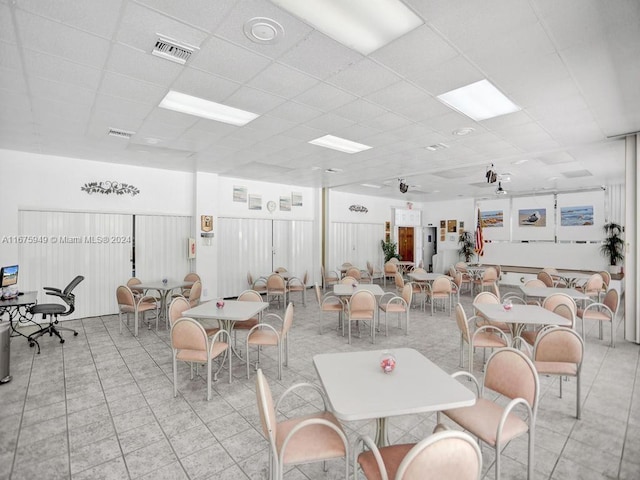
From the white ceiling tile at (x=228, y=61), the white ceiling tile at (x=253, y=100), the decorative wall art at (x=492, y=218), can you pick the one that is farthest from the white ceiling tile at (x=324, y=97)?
the decorative wall art at (x=492, y=218)

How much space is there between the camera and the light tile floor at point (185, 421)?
2.28 metres

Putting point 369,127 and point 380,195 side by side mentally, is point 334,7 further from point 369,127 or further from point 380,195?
point 380,195

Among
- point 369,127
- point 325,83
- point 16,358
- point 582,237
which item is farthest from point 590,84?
point 582,237

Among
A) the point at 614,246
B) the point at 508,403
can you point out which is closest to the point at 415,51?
the point at 508,403

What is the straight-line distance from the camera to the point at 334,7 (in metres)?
2.20

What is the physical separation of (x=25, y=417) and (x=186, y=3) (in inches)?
148

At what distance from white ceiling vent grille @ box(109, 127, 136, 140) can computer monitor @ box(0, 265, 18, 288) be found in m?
2.61

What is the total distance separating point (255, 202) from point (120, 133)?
4368mm

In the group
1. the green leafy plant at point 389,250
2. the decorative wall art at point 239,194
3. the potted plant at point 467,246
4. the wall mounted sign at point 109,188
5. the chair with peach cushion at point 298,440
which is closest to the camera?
the chair with peach cushion at point 298,440

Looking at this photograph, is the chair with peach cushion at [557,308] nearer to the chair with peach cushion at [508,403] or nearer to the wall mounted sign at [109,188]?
the chair with peach cushion at [508,403]

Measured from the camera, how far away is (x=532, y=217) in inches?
425

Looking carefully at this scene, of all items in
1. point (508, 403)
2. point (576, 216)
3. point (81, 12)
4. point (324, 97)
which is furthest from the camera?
point (576, 216)

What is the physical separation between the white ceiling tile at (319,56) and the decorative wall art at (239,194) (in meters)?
5.93

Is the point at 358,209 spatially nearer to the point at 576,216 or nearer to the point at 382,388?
the point at 576,216
